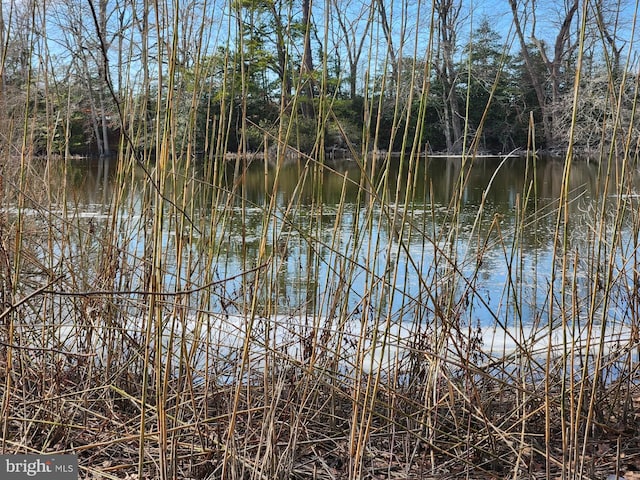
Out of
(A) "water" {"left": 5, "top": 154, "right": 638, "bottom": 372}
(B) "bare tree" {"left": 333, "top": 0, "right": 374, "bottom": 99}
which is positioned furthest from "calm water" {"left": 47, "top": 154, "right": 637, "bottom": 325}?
(B) "bare tree" {"left": 333, "top": 0, "right": 374, "bottom": 99}

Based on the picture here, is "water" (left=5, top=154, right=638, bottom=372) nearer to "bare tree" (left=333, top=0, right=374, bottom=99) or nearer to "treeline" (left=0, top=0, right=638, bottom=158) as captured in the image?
"treeline" (left=0, top=0, right=638, bottom=158)

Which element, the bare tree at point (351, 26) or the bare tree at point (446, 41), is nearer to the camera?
the bare tree at point (351, 26)

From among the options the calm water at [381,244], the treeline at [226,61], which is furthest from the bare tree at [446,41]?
the calm water at [381,244]

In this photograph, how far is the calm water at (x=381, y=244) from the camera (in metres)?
0.89

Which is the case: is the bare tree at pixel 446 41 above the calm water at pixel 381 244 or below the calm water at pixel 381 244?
above

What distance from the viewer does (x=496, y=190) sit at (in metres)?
6.24

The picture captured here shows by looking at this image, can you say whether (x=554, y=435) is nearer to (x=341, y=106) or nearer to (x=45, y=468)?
(x=45, y=468)

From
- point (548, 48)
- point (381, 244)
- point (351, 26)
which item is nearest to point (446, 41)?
point (381, 244)

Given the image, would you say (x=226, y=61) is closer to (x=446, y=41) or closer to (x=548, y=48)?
(x=446, y=41)

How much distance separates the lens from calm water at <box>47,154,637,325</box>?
895mm

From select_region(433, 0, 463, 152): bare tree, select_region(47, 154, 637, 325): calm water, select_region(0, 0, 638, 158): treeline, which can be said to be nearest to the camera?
select_region(0, 0, 638, 158): treeline

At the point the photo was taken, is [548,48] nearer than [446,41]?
Result: No

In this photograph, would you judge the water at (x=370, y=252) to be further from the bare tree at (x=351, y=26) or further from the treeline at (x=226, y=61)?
the bare tree at (x=351, y=26)

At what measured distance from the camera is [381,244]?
137 inches
